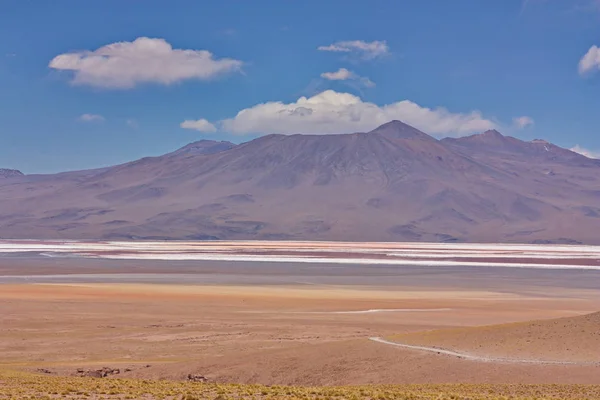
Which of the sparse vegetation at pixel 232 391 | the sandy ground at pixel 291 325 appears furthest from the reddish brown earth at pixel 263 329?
the sparse vegetation at pixel 232 391

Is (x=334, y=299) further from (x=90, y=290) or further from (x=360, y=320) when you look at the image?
(x=90, y=290)

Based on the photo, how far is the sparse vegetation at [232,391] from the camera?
17969 mm

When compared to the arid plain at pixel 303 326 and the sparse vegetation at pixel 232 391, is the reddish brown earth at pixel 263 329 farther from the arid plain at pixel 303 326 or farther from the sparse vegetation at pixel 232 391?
the sparse vegetation at pixel 232 391

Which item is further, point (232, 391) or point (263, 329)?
point (263, 329)

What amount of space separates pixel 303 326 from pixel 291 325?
2.03 feet

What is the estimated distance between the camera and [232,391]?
63.0ft

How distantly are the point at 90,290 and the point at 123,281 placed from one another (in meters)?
7.26

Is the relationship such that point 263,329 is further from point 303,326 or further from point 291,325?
point 303,326

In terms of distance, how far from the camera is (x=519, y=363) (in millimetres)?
24844

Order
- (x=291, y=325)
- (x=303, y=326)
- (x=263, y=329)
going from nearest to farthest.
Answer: (x=263, y=329)
(x=303, y=326)
(x=291, y=325)

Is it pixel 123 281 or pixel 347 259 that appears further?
pixel 347 259

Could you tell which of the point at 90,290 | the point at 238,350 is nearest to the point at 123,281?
the point at 90,290

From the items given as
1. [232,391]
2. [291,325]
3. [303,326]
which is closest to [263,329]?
[291,325]

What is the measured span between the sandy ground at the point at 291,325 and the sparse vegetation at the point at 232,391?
6.34 feet
